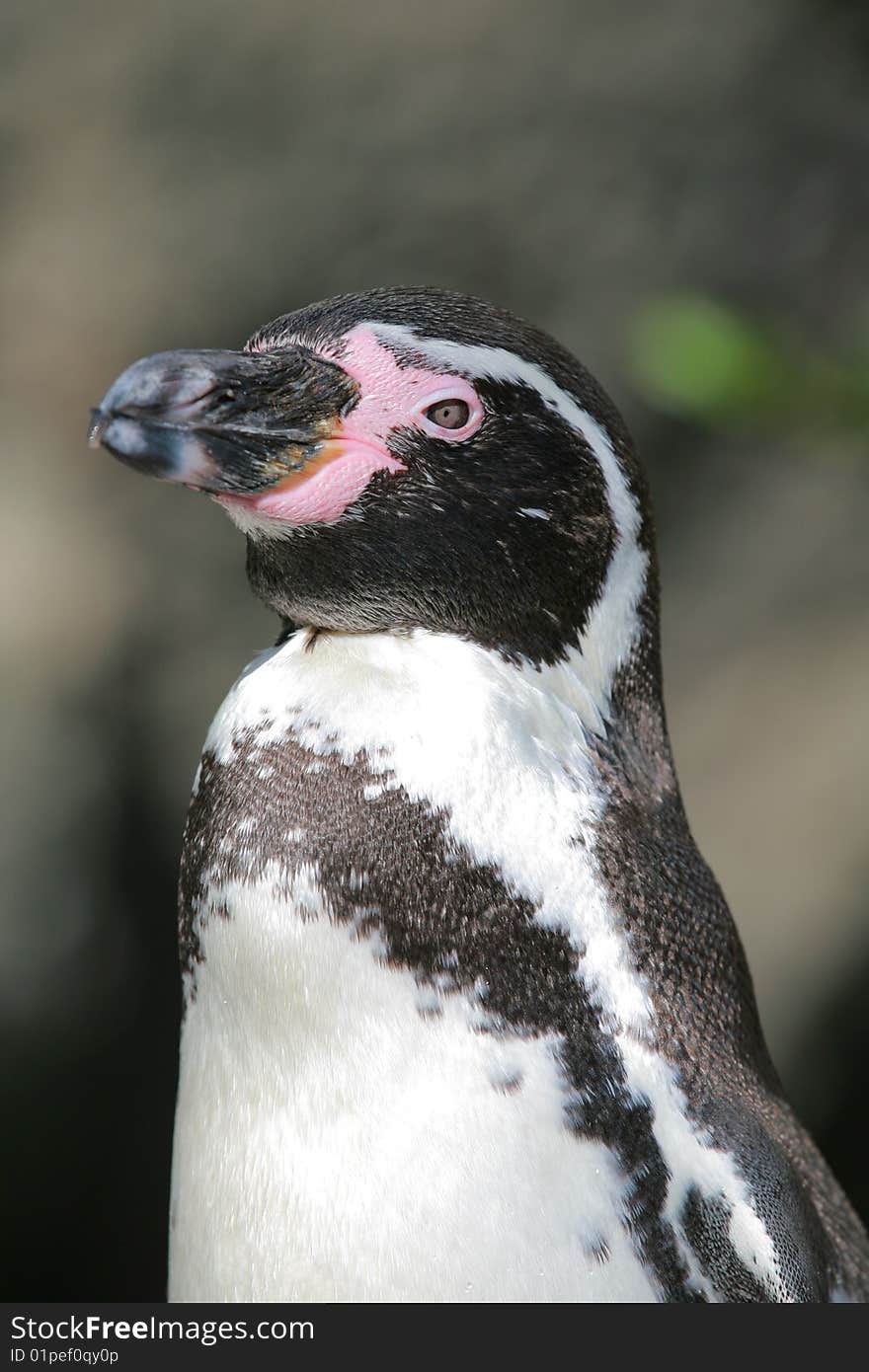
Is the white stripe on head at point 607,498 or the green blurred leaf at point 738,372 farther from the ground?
the white stripe on head at point 607,498

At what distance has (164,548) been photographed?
115 inches

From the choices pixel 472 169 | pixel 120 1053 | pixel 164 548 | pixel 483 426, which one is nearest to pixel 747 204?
pixel 472 169

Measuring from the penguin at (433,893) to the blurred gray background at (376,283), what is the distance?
Result: 1.60 metres

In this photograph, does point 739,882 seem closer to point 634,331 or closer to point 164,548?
point 164,548

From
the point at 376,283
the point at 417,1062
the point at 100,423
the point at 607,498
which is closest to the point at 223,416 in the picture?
the point at 100,423

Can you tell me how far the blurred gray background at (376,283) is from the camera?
2879 mm

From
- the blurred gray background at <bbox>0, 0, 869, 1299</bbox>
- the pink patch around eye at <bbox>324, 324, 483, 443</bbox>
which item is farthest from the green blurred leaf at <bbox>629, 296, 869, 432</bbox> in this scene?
the blurred gray background at <bbox>0, 0, 869, 1299</bbox>

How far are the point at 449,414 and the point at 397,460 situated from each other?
6 cm

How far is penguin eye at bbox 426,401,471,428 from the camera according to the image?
1262mm

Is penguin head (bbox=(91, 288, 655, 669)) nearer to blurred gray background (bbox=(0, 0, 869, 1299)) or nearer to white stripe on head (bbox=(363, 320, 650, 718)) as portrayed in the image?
white stripe on head (bbox=(363, 320, 650, 718))

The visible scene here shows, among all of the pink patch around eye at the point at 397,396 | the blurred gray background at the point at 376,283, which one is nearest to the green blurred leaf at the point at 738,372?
the pink patch around eye at the point at 397,396

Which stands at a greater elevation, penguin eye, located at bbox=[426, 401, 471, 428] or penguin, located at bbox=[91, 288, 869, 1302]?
penguin eye, located at bbox=[426, 401, 471, 428]

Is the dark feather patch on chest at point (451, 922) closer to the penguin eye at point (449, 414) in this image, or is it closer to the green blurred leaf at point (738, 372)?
the penguin eye at point (449, 414)

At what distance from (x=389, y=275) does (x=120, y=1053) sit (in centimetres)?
164
